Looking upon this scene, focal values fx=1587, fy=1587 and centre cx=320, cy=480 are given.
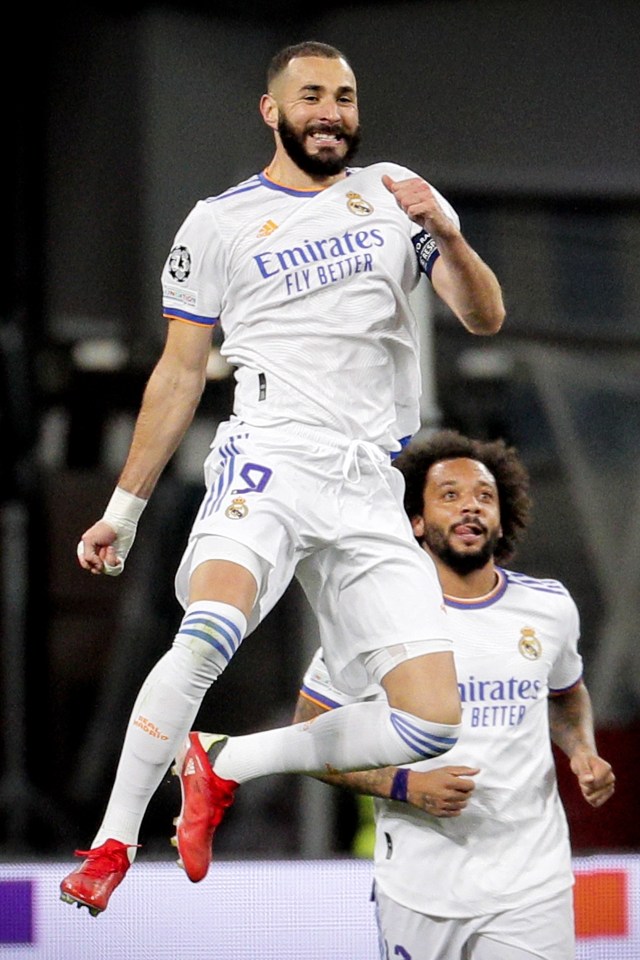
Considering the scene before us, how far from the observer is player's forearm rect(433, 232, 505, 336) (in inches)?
95.6

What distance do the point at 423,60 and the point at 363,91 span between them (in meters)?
0.26

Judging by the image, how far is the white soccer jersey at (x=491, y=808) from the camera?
8.50ft

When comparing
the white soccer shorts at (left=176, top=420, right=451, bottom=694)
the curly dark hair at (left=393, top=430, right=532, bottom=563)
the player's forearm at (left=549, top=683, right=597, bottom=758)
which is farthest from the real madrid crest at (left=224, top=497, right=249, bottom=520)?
the player's forearm at (left=549, top=683, right=597, bottom=758)

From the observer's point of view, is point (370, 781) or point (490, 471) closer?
point (370, 781)

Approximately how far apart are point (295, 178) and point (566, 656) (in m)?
0.95

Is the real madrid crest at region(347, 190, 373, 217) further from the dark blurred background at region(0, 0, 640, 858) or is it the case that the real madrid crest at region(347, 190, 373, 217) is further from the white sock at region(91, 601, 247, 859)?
the dark blurred background at region(0, 0, 640, 858)

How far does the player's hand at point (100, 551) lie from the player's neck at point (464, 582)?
0.57 meters

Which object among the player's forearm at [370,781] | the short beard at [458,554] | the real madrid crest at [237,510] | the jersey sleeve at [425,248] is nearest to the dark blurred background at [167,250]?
the short beard at [458,554]

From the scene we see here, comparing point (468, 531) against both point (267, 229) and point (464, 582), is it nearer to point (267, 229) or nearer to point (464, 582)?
point (464, 582)

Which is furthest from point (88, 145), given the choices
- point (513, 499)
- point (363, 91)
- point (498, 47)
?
point (513, 499)

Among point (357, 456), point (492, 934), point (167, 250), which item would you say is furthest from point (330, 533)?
point (167, 250)

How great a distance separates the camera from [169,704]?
2.39 m

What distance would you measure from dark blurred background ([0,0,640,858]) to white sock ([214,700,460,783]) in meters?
3.06

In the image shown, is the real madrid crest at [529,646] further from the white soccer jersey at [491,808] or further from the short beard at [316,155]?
the short beard at [316,155]
